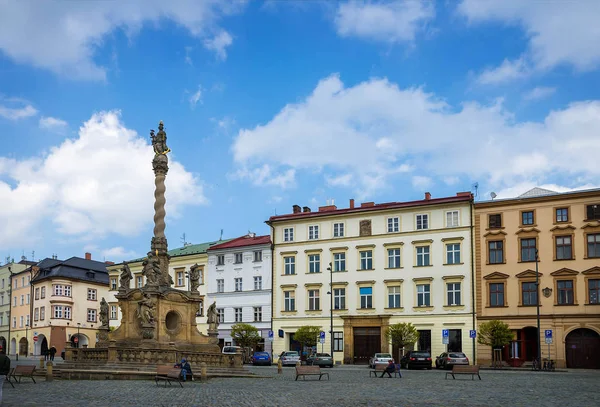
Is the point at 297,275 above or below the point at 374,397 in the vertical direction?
above

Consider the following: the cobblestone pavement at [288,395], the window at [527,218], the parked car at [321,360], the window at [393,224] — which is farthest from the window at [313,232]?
the cobblestone pavement at [288,395]

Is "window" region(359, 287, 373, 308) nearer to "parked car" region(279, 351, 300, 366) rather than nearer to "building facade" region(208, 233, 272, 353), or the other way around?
"building facade" region(208, 233, 272, 353)

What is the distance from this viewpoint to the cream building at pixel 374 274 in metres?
60.0

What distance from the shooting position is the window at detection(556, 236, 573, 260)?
5650 centimetres

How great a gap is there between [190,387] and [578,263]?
3771 centimetres

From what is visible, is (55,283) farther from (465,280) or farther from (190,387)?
(190,387)

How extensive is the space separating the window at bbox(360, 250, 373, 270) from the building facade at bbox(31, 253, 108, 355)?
36.1 m

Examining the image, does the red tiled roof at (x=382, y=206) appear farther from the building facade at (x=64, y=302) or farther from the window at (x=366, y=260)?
the building facade at (x=64, y=302)

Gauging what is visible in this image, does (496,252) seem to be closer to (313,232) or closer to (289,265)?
(313,232)

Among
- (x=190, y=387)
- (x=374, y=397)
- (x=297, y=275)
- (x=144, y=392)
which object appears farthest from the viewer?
(x=297, y=275)

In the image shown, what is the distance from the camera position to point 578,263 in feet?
184

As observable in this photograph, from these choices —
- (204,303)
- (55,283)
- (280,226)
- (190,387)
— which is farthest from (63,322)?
(190,387)

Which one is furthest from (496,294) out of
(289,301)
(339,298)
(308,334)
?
(289,301)

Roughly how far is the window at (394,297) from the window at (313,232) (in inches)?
338
